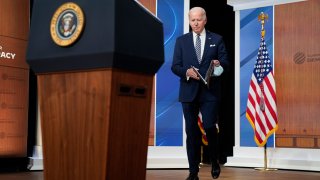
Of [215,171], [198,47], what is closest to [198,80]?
[198,47]

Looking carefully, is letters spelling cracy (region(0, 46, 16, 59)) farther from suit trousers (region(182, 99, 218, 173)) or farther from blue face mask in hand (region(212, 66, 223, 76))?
blue face mask in hand (region(212, 66, 223, 76))

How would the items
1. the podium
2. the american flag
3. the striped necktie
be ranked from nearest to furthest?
1. the podium
2. the striped necktie
3. the american flag

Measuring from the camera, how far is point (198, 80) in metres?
3.16

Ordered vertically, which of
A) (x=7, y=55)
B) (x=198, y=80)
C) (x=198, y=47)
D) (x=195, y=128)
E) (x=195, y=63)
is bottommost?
(x=195, y=128)

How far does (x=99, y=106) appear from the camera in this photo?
147cm

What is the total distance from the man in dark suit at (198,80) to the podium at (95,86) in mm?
1490

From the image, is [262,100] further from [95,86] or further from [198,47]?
[95,86]

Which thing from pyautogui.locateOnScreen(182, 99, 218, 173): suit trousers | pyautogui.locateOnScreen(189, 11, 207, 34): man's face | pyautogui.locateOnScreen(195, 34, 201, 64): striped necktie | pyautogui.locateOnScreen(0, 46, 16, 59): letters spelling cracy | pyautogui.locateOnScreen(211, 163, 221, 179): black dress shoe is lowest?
pyautogui.locateOnScreen(211, 163, 221, 179): black dress shoe

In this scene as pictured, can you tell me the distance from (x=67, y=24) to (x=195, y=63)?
184 centimetres

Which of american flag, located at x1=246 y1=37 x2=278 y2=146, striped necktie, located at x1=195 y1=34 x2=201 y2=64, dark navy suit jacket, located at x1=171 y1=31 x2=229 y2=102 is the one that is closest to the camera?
dark navy suit jacket, located at x1=171 y1=31 x2=229 y2=102

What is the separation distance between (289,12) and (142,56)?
475 centimetres

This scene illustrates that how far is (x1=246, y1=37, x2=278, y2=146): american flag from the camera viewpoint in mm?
5602

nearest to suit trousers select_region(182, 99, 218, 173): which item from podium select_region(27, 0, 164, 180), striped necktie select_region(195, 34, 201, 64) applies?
striped necktie select_region(195, 34, 201, 64)

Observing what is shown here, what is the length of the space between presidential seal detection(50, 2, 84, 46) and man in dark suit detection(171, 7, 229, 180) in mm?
1635
